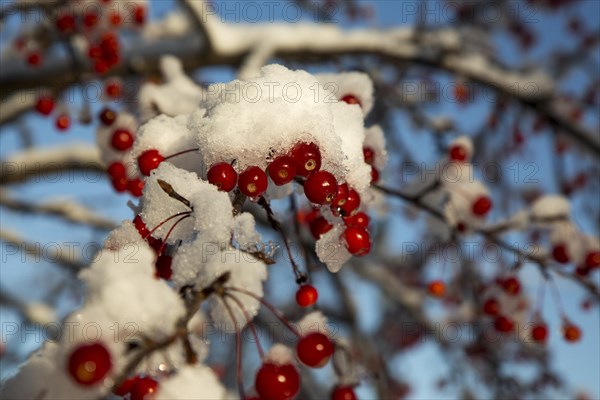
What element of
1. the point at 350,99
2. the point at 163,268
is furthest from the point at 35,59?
the point at 163,268

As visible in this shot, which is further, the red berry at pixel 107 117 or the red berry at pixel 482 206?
the red berry at pixel 482 206

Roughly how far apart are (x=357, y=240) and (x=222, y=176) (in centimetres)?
41

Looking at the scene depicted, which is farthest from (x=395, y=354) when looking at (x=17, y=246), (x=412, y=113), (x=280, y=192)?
(x=280, y=192)

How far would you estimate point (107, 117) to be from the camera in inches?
77.4

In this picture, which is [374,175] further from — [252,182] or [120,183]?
[120,183]

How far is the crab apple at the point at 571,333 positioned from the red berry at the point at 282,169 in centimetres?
216

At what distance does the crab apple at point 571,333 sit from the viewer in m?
2.53

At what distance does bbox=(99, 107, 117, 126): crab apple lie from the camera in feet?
6.43

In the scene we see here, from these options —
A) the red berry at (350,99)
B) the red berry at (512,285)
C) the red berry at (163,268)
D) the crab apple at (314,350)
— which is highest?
the red berry at (350,99)

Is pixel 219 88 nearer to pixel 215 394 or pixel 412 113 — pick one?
pixel 215 394

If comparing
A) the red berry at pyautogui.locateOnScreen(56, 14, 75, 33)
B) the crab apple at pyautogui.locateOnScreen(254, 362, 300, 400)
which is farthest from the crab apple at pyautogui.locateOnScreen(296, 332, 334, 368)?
the red berry at pyautogui.locateOnScreen(56, 14, 75, 33)

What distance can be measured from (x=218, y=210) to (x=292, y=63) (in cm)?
374

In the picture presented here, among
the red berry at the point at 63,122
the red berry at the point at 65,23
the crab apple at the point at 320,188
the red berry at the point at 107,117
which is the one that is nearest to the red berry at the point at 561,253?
the crab apple at the point at 320,188

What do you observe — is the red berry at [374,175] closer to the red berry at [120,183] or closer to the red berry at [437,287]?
the red berry at [120,183]
